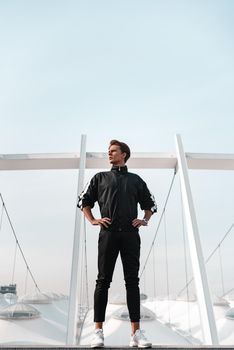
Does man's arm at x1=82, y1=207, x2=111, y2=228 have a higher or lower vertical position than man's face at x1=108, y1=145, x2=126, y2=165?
lower

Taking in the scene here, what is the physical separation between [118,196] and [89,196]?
210mm

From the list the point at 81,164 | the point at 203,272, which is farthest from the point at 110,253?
the point at 81,164

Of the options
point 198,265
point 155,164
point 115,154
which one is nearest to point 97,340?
point 115,154

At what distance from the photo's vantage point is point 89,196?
217 centimetres

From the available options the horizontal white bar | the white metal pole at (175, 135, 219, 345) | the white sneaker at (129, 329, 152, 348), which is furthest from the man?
the horizontal white bar

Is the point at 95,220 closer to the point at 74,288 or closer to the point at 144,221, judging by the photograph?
the point at 144,221

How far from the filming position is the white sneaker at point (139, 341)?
173 centimetres

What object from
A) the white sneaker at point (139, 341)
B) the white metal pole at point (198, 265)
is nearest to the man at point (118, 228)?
the white sneaker at point (139, 341)

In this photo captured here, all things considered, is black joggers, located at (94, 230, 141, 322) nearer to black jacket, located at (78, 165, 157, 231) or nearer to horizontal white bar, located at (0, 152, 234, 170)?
black jacket, located at (78, 165, 157, 231)

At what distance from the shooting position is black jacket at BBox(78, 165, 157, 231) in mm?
2039

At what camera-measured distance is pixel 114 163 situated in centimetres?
229

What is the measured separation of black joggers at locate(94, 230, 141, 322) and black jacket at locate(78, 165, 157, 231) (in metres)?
0.07

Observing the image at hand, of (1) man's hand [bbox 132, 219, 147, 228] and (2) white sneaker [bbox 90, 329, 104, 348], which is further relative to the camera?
(1) man's hand [bbox 132, 219, 147, 228]

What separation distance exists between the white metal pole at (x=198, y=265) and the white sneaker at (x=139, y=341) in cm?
101
